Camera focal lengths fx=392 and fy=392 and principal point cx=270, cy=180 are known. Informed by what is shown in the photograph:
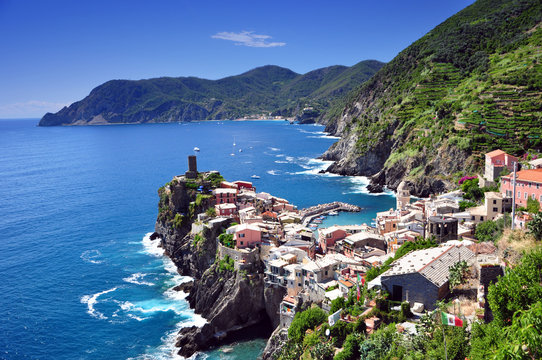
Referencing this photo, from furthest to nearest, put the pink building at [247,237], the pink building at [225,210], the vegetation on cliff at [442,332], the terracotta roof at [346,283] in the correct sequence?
the pink building at [225,210]
the pink building at [247,237]
the terracotta roof at [346,283]
the vegetation on cliff at [442,332]

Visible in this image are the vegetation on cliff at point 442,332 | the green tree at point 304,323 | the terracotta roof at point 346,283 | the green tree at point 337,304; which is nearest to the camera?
the vegetation on cliff at point 442,332

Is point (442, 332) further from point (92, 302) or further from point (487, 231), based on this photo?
point (92, 302)

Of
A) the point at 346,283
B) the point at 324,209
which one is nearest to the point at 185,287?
the point at 346,283

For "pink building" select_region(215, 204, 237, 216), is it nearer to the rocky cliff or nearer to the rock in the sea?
the rocky cliff

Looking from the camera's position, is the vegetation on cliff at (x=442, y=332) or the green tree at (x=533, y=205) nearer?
the vegetation on cliff at (x=442, y=332)

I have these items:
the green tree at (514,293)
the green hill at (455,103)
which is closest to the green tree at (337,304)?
the green tree at (514,293)

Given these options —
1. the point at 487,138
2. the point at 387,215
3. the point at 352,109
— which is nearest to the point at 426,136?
the point at 487,138

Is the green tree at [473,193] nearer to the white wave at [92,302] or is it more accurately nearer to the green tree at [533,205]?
the green tree at [533,205]

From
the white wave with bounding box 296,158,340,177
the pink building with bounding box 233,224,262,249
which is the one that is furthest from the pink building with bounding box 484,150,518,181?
the white wave with bounding box 296,158,340,177
